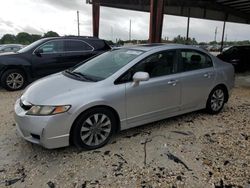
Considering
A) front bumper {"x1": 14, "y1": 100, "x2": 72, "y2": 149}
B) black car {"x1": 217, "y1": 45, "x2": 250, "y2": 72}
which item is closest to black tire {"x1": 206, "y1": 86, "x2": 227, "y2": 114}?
front bumper {"x1": 14, "y1": 100, "x2": 72, "y2": 149}

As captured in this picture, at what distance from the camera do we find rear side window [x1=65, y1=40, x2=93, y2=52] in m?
7.92

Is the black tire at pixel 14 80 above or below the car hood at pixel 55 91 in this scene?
below

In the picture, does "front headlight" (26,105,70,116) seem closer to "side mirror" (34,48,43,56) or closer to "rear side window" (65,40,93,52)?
"side mirror" (34,48,43,56)

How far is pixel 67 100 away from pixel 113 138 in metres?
1.09

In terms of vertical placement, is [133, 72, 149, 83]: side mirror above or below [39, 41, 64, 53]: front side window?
below

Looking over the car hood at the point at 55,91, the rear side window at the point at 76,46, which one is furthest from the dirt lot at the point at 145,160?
the rear side window at the point at 76,46

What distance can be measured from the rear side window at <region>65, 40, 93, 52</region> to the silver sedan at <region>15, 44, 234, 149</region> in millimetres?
3715

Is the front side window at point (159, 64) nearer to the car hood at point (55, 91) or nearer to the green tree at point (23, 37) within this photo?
the car hood at point (55, 91)

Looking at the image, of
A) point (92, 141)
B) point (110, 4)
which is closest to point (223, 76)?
point (92, 141)

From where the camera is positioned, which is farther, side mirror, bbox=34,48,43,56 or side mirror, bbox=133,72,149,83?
side mirror, bbox=34,48,43,56

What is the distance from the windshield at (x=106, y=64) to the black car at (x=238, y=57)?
30.6 ft

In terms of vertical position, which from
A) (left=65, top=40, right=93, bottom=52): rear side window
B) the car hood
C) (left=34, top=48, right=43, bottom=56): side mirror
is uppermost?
(left=65, top=40, right=93, bottom=52): rear side window

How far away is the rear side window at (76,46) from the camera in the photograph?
792 cm

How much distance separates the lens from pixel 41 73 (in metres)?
7.55
